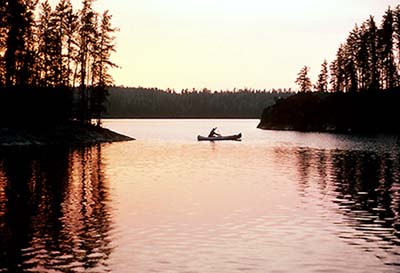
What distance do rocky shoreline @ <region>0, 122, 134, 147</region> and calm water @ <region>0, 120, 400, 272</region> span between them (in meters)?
20.5

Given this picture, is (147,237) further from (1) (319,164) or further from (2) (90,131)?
(2) (90,131)

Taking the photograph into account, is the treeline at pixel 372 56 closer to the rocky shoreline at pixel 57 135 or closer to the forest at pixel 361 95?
the forest at pixel 361 95

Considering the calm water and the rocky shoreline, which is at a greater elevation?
the rocky shoreline

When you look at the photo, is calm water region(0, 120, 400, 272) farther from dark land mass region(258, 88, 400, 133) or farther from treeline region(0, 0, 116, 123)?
dark land mass region(258, 88, 400, 133)

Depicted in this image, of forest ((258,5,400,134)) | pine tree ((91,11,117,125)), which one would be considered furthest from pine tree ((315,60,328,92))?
pine tree ((91,11,117,125))

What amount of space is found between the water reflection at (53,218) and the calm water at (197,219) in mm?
44

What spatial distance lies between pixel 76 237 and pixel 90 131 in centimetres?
6568

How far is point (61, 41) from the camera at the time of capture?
8750 centimetres

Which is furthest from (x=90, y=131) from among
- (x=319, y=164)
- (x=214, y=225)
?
(x=214, y=225)

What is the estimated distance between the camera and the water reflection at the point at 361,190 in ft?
72.3

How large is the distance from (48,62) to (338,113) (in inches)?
3103

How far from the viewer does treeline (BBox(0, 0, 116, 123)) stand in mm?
72375

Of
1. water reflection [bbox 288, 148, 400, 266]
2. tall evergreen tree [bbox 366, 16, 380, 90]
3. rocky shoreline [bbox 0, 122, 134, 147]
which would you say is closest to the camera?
water reflection [bbox 288, 148, 400, 266]

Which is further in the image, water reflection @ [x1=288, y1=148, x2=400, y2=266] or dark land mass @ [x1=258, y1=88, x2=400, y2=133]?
dark land mass @ [x1=258, y1=88, x2=400, y2=133]
